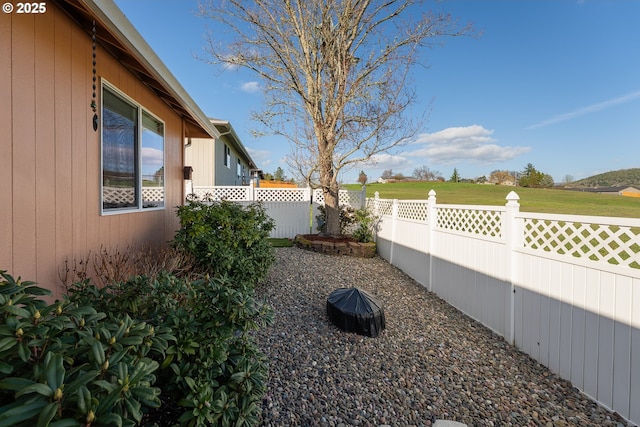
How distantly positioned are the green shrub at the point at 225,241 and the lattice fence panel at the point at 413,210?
300cm

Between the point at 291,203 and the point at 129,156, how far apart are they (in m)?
6.48

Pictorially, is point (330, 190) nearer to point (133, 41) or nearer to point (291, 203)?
point (291, 203)

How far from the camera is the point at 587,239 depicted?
104 inches

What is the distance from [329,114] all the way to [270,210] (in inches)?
153

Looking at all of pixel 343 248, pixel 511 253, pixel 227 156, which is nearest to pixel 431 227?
pixel 511 253

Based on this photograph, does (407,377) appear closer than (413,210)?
Yes

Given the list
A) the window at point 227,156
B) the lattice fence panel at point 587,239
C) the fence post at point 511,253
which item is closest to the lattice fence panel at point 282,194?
the window at point 227,156

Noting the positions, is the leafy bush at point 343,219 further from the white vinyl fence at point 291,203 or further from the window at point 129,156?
the window at point 129,156

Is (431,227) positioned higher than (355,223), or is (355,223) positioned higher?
(431,227)

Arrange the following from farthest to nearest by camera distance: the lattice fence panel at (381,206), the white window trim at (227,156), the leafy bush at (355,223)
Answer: the white window trim at (227,156)
the leafy bush at (355,223)
the lattice fence panel at (381,206)

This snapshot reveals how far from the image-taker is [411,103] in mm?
8211

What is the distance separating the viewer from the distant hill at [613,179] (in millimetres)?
18500

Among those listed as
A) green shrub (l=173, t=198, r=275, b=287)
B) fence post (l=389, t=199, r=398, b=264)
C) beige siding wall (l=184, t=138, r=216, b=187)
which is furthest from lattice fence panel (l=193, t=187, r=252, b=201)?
green shrub (l=173, t=198, r=275, b=287)

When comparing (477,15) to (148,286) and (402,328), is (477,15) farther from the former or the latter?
(148,286)
